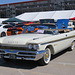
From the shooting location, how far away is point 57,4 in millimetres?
60625

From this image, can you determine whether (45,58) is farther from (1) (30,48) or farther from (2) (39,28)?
(2) (39,28)

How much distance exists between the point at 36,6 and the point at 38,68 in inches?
2656

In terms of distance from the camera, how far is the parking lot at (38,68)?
5056 millimetres

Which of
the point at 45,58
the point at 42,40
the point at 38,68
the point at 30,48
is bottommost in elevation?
the point at 38,68

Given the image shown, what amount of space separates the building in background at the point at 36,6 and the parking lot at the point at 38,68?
5560 centimetres

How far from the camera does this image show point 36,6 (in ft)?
234

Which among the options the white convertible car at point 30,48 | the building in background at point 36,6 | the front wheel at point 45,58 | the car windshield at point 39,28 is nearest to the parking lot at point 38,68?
the front wheel at point 45,58

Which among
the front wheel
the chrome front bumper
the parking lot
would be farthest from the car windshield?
the chrome front bumper

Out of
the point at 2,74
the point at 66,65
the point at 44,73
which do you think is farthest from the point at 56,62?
the point at 2,74

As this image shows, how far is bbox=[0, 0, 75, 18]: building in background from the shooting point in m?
61.0

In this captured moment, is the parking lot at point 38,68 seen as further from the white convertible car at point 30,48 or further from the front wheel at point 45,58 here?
the white convertible car at point 30,48

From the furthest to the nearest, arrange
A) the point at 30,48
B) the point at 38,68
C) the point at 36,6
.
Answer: the point at 36,6
the point at 38,68
the point at 30,48

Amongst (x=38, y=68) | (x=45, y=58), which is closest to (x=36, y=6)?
(x=45, y=58)

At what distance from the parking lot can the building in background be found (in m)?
55.6
